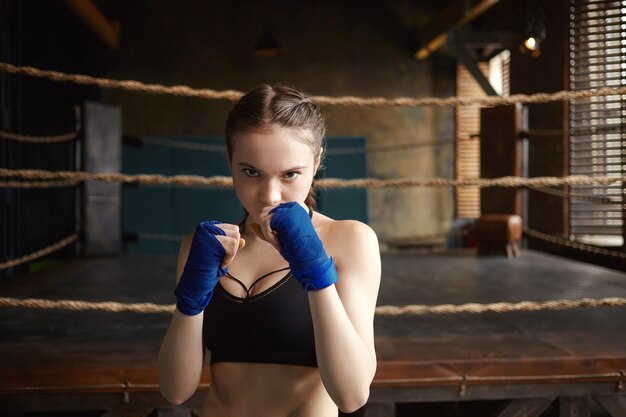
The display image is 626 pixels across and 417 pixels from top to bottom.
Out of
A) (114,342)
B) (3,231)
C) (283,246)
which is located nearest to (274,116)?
(283,246)

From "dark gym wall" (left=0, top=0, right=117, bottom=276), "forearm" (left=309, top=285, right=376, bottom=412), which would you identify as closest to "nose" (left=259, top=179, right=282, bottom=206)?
"forearm" (left=309, top=285, right=376, bottom=412)

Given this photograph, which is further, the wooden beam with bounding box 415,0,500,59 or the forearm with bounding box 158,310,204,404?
the wooden beam with bounding box 415,0,500,59

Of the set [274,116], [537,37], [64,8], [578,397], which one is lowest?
[578,397]

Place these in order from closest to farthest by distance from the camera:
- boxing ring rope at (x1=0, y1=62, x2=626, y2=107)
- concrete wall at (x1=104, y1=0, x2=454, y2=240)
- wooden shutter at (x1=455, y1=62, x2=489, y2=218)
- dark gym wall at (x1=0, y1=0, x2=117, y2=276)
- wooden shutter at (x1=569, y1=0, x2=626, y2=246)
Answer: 1. boxing ring rope at (x1=0, y1=62, x2=626, y2=107)
2. wooden shutter at (x1=569, y1=0, x2=626, y2=246)
3. dark gym wall at (x1=0, y1=0, x2=117, y2=276)
4. concrete wall at (x1=104, y1=0, x2=454, y2=240)
5. wooden shutter at (x1=455, y1=62, x2=489, y2=218)

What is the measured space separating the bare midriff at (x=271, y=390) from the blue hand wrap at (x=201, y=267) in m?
0.16

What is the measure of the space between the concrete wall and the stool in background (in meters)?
3.38

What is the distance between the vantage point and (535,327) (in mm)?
1758

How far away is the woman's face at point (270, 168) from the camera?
0.78 metres

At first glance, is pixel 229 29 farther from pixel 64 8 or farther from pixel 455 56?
pixel 455 56

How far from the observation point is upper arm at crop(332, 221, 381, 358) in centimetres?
85

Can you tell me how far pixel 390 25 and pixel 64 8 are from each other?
376 centimetres

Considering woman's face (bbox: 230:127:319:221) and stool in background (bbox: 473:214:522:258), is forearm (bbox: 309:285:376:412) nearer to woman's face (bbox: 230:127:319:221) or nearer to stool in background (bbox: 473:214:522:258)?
woman's face (bbox: 230:127:319:221)

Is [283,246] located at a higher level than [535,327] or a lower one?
higher

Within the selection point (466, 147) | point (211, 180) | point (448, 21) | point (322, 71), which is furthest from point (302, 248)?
point (466, 147)
